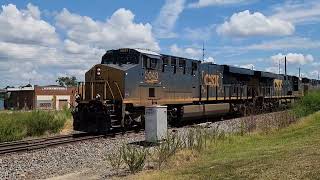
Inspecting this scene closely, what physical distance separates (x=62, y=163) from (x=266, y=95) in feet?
84.4

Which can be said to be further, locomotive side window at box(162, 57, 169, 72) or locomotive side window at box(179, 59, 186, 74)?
locomotive side window at box(179, 59, 186, 74)

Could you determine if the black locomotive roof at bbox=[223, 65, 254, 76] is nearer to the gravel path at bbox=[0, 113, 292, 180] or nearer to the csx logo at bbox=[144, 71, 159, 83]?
the csx logo at bbox=[144, 71, 159, 83]

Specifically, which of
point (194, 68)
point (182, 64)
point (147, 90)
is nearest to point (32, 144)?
point (147, 90)

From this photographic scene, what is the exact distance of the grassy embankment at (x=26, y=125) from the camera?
17609 millimetres

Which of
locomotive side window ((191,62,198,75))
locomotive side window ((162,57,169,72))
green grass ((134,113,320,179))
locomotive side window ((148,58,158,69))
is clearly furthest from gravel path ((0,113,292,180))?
locomotive side window ((191,62,198,75))

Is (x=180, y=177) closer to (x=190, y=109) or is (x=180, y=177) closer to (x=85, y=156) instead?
(x=85, y=156)

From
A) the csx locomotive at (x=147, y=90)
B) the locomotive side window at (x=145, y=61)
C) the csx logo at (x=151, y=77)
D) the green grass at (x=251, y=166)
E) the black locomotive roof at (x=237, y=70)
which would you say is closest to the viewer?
the green grass at (x=251, y=166)

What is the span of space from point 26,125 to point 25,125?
0.08m

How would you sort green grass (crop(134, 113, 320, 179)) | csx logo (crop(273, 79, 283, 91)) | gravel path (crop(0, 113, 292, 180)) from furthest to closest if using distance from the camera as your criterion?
csx logo (crop(273, 79, 283, 91))
gravel path (crop(0, 113, 292, 180))
green grass (crop(134, 113, 320, 179))

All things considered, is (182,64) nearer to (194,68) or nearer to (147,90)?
(194,68)

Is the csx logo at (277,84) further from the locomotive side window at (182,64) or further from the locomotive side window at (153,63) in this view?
the locomotive side window at (153,63)

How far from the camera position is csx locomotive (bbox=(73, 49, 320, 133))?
18.5m

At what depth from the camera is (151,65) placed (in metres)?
20.2

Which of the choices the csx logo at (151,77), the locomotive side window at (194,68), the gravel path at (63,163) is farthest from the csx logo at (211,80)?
the gravel path at (63,163)
